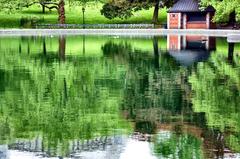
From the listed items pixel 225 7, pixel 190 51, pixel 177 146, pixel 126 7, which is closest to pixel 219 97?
pixel 177 146

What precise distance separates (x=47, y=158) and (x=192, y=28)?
82.2m

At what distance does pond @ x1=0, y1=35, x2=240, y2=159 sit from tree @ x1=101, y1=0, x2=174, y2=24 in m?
49.6

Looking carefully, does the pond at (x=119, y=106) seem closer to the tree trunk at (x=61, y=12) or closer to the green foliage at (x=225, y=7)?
the green foliage at (x=225, y=7)

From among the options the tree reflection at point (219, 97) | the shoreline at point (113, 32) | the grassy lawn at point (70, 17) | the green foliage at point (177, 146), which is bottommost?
the shoreline at point (113, 32)

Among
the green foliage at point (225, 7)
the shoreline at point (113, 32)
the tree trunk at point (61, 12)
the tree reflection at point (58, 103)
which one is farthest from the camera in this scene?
the tree trunk at point (61, 12)

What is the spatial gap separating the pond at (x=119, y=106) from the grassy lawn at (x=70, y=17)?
52.4m

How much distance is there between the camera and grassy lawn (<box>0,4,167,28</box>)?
343 ft

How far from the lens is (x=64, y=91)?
31.9 metres

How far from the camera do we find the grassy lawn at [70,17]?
343 feet

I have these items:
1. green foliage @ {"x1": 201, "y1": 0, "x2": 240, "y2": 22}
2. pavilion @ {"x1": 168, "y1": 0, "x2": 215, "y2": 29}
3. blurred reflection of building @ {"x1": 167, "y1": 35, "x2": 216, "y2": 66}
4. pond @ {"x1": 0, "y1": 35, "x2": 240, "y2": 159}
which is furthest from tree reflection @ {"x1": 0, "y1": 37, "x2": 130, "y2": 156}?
pavilion @ {"x1": 168, "y1": 0, "x2": 215, "y2": 29}

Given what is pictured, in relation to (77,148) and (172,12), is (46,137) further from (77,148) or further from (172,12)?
(172,12)

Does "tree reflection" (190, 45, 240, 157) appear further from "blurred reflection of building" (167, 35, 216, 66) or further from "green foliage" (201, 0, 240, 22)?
"green foliage" (201, 0, 240, 22)

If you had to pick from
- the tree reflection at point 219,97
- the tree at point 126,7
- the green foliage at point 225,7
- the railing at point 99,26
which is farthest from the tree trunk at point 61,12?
the tree reflection at point 219,97

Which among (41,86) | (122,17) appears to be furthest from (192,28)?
(41,86)
